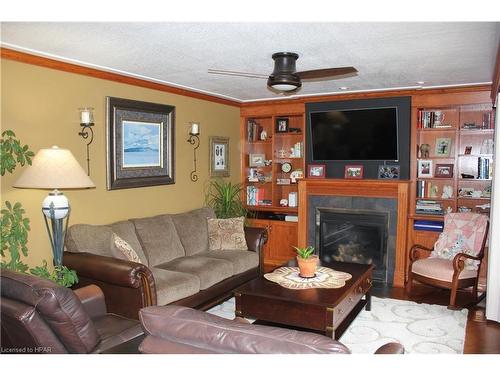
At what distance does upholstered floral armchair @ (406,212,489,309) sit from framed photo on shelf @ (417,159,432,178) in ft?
2.36

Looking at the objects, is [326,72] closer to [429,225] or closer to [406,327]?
[406,327]

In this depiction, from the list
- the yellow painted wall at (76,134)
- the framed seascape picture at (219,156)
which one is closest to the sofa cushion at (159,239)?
the yellow painted wall at (76,134)

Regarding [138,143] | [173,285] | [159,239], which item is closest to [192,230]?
[159,239]

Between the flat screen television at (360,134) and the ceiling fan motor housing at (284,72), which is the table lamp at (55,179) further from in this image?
the flat screen television at (360,134)

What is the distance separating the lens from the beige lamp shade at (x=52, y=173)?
3.27 metres

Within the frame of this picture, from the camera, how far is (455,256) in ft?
15.0

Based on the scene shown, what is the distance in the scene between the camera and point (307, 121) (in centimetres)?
626

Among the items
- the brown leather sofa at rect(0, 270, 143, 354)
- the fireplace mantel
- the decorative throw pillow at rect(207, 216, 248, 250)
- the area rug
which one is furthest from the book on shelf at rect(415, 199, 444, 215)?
the brown leather sofa at rect(0, 270, 143, 354)

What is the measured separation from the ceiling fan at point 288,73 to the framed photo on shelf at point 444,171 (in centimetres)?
285

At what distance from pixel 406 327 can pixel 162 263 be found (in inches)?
99.7

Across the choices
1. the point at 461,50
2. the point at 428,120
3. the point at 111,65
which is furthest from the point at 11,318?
the point at 428,120

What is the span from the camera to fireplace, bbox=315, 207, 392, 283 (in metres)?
5.72

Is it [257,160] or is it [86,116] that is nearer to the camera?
[86,116]
